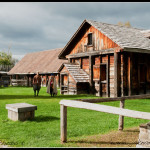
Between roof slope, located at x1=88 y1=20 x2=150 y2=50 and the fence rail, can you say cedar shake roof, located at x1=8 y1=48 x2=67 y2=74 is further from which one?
the fence rail

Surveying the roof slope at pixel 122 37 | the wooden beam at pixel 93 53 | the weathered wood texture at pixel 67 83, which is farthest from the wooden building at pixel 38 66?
the roof slope at pixel 122 37

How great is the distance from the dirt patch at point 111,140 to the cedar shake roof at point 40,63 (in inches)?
925

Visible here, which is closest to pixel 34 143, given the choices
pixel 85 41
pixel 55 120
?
pixel 55 120

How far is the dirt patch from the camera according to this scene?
4.61 meters

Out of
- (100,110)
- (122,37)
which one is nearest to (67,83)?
(122,37)

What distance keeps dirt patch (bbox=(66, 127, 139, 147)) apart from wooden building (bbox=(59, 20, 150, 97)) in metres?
8.97

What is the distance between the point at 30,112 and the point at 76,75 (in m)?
9.88

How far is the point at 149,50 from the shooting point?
48.5 ft

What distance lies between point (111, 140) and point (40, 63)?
97.6 feet

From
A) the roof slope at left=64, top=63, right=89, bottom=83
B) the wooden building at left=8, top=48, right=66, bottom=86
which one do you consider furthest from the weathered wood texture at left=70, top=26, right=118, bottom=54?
the wooden building at left=8, top=48, right=66, bottom=86

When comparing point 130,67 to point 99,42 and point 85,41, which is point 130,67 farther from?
point 85,41

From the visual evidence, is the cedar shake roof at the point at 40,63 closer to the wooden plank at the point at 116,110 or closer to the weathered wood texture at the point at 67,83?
the weathered wood texture at the point at 67,83

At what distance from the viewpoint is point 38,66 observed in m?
33.2

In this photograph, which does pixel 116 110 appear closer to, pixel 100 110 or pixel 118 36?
pixel 100 110
